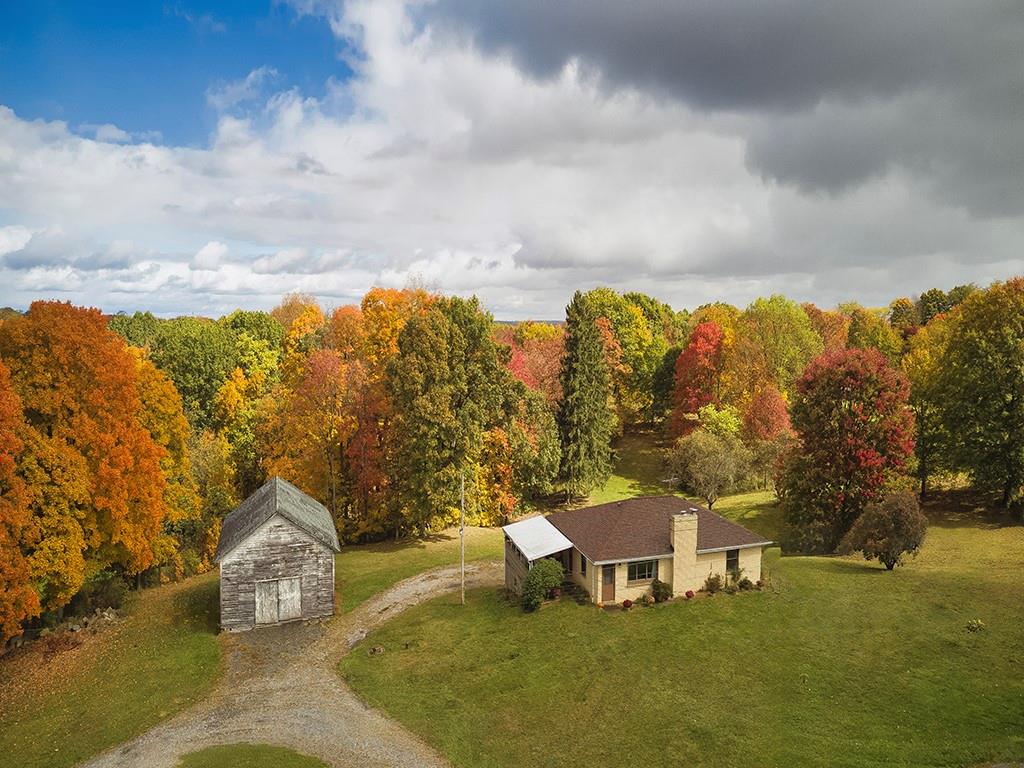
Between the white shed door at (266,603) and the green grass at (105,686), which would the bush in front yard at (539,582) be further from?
the green grass at (105,686)

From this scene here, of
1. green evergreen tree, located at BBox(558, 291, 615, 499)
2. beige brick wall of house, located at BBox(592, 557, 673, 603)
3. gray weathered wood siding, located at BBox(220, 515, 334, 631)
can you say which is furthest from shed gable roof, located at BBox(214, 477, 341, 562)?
green evergreen tree, located at BBox(558, 291, 615, 499)

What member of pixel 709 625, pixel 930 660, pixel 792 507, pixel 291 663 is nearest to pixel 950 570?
pixel 792 507

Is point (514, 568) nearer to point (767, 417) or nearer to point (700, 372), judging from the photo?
point (767, 417)

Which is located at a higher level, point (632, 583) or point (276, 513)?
point (276, 513)

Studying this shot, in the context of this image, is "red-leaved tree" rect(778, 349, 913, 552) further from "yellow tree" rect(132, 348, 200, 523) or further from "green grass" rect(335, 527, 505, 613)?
"yellow tree" rect(132, 348, 200, 523)

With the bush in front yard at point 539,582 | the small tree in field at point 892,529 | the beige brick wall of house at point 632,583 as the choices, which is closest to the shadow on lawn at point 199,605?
the bush in front yard at point 539,582

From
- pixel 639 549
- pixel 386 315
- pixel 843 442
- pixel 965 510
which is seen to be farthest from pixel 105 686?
pixel 965 510
